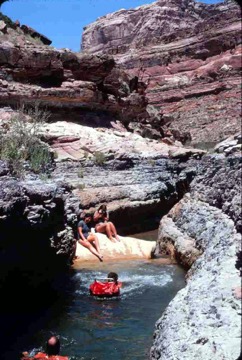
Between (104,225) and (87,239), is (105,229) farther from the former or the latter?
(87,239)

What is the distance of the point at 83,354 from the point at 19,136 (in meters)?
7.05

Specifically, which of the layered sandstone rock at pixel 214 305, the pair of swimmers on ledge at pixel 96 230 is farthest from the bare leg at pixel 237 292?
the pair of swimmers on ledge at pixel 96 230

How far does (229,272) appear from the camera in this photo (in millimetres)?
4848

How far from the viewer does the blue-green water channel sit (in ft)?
22.7

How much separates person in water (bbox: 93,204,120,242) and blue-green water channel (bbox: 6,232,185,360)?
136 centimetres

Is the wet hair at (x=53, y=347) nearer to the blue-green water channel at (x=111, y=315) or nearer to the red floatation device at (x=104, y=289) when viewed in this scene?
the blue-green water channel at (x=111, y=315)

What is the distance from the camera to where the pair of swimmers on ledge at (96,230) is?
11.8 meters

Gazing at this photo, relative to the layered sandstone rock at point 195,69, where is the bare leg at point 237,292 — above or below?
below

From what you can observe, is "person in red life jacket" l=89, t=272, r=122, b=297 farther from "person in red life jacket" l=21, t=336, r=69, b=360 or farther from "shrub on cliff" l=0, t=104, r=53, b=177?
A: "person in red life jacket" l=21, t=336, r=69, b=360

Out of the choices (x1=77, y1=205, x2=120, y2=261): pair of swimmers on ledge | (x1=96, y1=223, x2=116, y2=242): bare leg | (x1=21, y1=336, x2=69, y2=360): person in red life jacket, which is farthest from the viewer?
(x1=96, y1=223, x2=116, y2=242): bare leg

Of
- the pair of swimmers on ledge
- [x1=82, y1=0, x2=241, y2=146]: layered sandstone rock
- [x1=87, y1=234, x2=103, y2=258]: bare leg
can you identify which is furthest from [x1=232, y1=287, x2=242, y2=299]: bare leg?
[x1=82, y1=0, x2=241, y2=146]: layered sandstone rock

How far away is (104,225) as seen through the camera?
41.3 feet

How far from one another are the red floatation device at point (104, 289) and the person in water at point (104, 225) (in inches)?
129

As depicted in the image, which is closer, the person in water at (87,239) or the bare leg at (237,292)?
the bare leg at (237,292)
